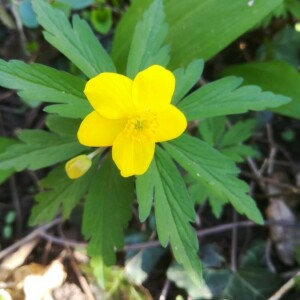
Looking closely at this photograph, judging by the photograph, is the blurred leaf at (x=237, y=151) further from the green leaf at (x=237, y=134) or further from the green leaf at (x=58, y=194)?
the green leaf at (x=58, y=194)

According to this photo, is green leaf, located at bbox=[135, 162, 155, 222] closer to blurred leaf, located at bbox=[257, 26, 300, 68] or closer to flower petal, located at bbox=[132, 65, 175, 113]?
flower petal, located at bbox=[132, 65, 175, 113]

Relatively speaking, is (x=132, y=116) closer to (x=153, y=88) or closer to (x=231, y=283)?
(x=153, y=88)

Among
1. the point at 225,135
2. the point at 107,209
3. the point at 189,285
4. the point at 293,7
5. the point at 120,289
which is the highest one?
the point at 107,209

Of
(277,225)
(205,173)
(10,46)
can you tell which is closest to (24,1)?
(10,46)

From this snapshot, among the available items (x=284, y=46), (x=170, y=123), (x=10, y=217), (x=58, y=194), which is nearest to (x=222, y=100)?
(x=170, y=123)

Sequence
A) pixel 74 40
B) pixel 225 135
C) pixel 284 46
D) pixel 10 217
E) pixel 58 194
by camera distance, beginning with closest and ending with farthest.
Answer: pixel 74 40 < pixel 58 194 < pixel 225 135 < pixel 10 217 < pixel 284 46

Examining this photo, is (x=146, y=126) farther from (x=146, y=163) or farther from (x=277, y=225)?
(x=277, y=225)

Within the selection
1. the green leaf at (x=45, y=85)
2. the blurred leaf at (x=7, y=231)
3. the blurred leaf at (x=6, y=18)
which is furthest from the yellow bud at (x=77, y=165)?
the blurred leaf at (x=6, y=18)
